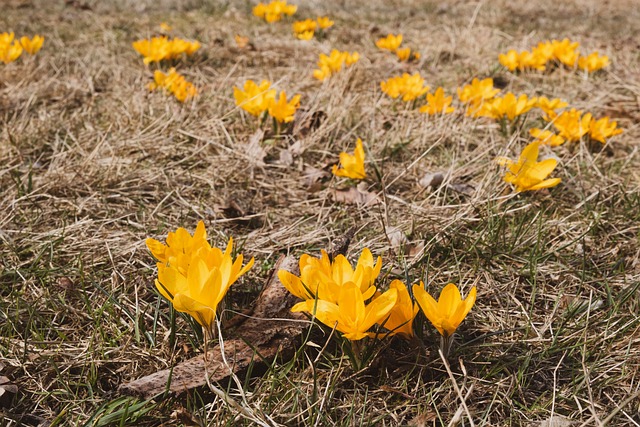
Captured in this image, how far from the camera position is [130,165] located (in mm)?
2506

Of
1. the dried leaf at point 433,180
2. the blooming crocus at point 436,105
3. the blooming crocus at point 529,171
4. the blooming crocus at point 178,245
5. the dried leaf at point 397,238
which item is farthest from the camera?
the blooming crocus at point 436,105

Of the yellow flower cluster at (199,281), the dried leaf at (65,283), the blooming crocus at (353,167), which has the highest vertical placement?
the yellow flower cluster at (199,281)

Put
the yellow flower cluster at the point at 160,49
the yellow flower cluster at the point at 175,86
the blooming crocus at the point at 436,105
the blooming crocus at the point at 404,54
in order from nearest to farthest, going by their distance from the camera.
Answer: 1. the blooming crocus at the point at 436,105
2. the yellow flower cluster at the point at 175,86
3. the yellow flower cluster at the point at 160,49
4. the blooming crocus at the point at 404,54

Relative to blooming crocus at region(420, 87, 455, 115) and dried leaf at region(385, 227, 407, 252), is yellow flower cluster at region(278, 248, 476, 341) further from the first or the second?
blooming crocus at region(420, 87, 455, 115)

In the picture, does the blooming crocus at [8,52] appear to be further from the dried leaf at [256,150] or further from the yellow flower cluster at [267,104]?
the dried leaf at [256,150]

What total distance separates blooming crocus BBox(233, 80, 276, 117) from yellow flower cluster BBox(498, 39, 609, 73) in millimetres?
2001

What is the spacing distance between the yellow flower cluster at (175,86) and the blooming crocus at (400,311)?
2234 millimetres

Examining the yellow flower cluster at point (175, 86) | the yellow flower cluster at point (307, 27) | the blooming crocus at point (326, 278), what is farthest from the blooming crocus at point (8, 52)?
the blooming crocus at point (326, 278)

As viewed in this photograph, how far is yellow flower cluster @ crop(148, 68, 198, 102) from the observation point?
3113 mm

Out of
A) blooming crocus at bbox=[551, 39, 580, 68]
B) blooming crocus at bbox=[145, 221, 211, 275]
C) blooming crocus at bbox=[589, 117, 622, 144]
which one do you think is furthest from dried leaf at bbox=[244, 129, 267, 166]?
blooming crocus at bbox=[551, 39, 580, 68]

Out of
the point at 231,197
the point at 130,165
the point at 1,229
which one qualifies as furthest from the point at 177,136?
the point at 1,229

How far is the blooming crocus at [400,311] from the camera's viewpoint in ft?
4.32

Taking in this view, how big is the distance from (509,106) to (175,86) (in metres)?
1.94

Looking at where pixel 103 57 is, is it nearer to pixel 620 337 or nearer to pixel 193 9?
pixel 193 9
